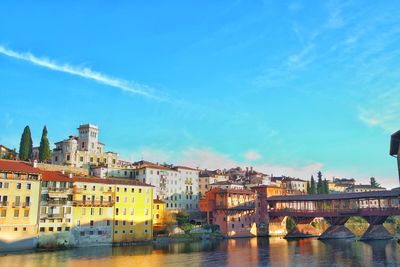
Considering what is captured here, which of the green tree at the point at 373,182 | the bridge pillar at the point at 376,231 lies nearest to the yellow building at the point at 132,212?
the bridge pillar at the point at 376,231

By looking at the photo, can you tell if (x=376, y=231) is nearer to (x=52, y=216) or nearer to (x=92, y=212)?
(x=92, y=212)

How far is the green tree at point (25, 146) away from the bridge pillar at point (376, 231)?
242ft

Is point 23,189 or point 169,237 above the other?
point 23,189

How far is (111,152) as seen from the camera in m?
115

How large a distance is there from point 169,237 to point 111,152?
146ft

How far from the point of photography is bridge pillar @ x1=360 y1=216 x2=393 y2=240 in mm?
80188

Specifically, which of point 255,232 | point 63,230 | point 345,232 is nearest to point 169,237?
point 63,230

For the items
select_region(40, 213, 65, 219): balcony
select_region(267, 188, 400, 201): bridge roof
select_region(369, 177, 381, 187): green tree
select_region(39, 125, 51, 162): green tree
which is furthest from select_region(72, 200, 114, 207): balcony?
select_region(369, 177, 381, 187): green tree

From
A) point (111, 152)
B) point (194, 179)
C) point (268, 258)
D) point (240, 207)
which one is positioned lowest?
point (268, 258)

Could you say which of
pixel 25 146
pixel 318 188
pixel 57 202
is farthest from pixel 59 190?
pixel 318 188

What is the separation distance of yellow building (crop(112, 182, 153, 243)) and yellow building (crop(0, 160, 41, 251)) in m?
14.3

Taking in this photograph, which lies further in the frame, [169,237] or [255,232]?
[255,232]

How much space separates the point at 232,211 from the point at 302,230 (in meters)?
17.7

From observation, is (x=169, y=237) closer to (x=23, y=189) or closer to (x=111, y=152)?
(x=23, y=189)
